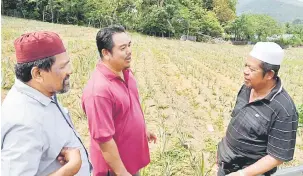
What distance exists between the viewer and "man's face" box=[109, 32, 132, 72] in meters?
2.02

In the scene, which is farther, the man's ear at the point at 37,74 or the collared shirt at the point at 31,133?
the man's ear at the point at 37,74

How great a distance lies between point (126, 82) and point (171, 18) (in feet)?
95.5

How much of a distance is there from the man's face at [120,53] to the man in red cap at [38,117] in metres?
0.53

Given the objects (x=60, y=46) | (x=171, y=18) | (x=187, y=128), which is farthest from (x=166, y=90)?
(x=171, y=18)

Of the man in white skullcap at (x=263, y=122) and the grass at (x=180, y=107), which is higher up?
the man in white skullcap at (x=263, y=122)

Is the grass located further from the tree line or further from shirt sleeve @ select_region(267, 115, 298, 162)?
the tree line

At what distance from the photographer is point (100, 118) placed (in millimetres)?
1825

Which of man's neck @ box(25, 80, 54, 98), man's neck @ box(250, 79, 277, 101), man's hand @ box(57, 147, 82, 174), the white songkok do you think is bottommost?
man's hand @ box(57, 147, 82, 174)

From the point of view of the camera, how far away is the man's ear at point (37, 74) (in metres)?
1.41

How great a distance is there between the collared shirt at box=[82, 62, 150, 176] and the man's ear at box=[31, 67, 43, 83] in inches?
18.2

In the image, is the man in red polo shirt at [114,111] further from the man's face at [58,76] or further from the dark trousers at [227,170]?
the dark trousers at [227,170]

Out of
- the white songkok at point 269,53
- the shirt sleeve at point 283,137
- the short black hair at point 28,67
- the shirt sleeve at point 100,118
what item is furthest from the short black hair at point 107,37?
the shirt sleeve at point 283,137

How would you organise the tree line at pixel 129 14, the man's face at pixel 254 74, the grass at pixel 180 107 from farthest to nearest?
the tree line at pixel 129 14 < the grass at pixel 180 107 < the man's face at pixel 254 74

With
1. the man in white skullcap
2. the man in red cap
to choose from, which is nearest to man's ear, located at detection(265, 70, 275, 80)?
the man in white skullcap
